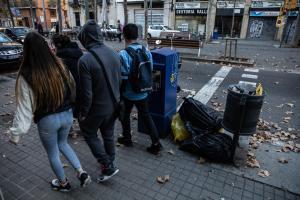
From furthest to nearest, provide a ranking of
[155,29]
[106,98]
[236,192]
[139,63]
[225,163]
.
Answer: [155,29], [225,163], [139,63], [236,192], [106,98]

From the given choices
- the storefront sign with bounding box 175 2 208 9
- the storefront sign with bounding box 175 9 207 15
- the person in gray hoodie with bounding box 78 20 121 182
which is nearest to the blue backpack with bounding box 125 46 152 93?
the person in gray hoodie with bounding box 78 20 121 182

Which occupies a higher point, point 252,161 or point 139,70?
point 139,70

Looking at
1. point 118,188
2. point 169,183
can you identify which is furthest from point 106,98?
point 169,183

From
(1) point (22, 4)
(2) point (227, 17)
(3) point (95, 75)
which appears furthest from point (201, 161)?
(1) point (22, 4)

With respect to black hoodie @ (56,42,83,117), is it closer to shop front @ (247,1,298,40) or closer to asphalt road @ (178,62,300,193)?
asphalt road @ (178,62,300,193)

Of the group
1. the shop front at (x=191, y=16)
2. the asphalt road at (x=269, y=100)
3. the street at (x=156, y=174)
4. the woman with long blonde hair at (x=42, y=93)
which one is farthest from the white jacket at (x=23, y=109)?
A: the shop front at (x=191, y=16)

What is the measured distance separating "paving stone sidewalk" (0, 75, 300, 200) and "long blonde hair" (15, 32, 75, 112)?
1310mm

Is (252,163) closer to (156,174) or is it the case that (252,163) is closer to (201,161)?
(201,161)

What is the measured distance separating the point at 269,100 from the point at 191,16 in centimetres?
2663

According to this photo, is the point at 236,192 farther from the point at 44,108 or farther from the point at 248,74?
the point at 248,74

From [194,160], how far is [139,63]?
1686 millimetres

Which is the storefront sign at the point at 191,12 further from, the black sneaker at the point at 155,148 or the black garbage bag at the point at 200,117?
the black sneaker at the point at 155,148

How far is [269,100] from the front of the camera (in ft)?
21.6

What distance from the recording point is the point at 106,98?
2824 mm
